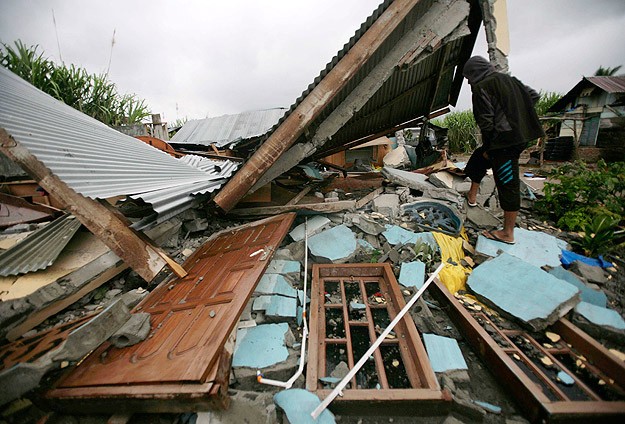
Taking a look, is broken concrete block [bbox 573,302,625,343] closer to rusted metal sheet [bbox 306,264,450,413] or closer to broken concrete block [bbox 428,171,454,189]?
rusted metal sheet [bbox 306,264,450,413]

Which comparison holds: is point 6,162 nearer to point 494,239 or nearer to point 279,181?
point 279,181

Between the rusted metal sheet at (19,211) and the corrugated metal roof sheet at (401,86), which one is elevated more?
the corrugated metal roof sheet at (401,86)

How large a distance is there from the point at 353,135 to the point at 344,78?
272 centimetres

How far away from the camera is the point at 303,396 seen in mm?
1462

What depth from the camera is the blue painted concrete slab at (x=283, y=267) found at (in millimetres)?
2586

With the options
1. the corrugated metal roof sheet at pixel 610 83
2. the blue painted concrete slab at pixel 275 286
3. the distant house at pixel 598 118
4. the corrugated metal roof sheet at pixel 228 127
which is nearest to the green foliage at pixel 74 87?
the corrugated metal roof sheet at pixel 228 127

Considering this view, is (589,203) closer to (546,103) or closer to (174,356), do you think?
(174,356)

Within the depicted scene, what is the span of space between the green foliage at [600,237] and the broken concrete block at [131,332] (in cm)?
458

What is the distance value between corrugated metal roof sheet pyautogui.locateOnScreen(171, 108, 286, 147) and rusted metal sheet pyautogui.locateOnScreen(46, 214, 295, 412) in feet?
27.8

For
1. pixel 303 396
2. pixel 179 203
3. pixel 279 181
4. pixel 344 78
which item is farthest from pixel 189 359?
pixel 279 181

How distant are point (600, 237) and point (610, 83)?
17.2 m

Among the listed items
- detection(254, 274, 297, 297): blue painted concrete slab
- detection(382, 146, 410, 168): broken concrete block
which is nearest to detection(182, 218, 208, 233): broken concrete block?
detection(254, 274, 297, 297): blue painted concrete slab

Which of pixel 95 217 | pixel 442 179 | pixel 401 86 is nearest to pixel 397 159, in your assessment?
pixel 442 179

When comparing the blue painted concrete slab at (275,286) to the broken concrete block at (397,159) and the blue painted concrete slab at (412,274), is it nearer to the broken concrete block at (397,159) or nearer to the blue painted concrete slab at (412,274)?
the blue painted concrete slab at (412,274)
